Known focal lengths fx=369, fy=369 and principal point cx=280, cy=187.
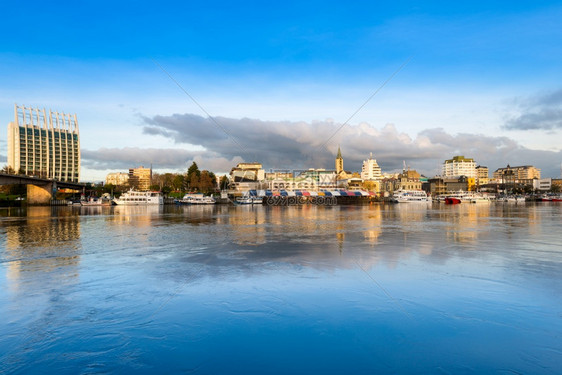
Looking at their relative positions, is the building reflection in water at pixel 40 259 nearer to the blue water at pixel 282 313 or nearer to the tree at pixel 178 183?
the blue water at pixel 282 313

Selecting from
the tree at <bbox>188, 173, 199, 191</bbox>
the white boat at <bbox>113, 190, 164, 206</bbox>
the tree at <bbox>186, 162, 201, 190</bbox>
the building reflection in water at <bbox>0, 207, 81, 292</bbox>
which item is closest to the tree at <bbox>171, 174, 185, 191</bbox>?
the tree at <bbox>186, 162, 201, 190</bbox>

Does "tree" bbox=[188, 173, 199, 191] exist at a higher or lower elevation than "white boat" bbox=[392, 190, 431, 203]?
higher

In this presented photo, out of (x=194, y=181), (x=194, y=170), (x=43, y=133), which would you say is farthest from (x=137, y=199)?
(x=43, y=133)

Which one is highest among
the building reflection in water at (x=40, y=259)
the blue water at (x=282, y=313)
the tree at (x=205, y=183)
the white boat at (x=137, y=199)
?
the tree at (x=205, y=183)

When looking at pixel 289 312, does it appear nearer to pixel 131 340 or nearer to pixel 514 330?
pixel 131 340

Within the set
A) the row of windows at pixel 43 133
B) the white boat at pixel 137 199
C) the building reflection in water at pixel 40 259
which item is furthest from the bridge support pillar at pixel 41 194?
the row of windows at pixel 43 133

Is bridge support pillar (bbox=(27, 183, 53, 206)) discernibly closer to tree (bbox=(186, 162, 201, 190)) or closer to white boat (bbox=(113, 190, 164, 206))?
white boat (bbox=(113, 190, 164, 206))

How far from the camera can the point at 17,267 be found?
12906 mm

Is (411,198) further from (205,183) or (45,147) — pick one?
(45,147)

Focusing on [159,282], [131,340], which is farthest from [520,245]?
[131,340]

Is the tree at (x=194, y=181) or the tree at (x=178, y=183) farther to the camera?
the tree at (x=178, y=183)

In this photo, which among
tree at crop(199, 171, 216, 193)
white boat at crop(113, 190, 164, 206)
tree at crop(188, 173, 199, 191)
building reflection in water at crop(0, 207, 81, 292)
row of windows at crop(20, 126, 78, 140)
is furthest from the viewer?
row of windows at crop(20, 126, 78, 140)

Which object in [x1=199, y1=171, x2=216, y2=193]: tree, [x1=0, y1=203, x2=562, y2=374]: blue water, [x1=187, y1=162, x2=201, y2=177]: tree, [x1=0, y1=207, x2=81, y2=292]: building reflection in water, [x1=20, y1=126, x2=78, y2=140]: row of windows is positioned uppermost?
[x1=20, y1=126, x2=78, y2=140]: row of windows

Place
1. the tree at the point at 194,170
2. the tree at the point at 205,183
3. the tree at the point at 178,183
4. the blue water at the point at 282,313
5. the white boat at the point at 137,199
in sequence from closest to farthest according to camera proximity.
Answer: the blue water at the point at 282,313, the white boat at the point at 137,199, the tree at the point at 205,183, the tree at the point at 194,170, the tree at the point at 178,183
